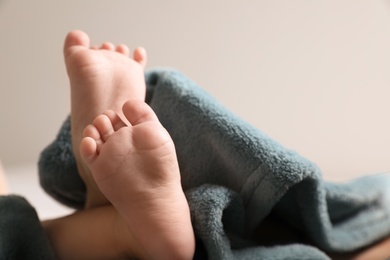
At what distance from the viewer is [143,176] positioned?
50cm

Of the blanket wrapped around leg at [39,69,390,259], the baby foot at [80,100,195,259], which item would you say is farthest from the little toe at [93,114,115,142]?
the blanket wrapped around leg at [39,69,390,259]

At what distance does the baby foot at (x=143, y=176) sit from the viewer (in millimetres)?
492

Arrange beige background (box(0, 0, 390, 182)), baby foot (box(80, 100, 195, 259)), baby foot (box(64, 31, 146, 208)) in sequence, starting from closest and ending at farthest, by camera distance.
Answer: baby foot (box(80, 100, 195, 259)), baby foot (box(64, 31, 146, 208)), beige background (box(0, 0, 390, 182))

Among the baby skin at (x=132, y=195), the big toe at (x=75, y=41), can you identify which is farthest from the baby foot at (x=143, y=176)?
the big toe at (x=75, y=41)

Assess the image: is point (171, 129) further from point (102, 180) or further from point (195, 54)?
point (195, 54)

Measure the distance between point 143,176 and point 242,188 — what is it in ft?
0.44

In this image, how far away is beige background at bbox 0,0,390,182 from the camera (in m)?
1.00

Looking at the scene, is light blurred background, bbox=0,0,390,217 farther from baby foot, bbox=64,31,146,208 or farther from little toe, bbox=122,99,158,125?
little toe, bbox=122,99,158,125

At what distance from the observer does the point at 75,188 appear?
71 cm

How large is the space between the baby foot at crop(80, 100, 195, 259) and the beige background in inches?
23.7

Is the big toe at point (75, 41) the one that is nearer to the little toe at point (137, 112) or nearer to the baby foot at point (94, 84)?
the baby foot at point (94, 84)

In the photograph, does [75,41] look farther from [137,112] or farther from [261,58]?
[261,58]

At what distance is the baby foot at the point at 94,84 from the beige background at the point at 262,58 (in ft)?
1.47

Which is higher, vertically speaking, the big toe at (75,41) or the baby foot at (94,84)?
the big toe at (75,41)
